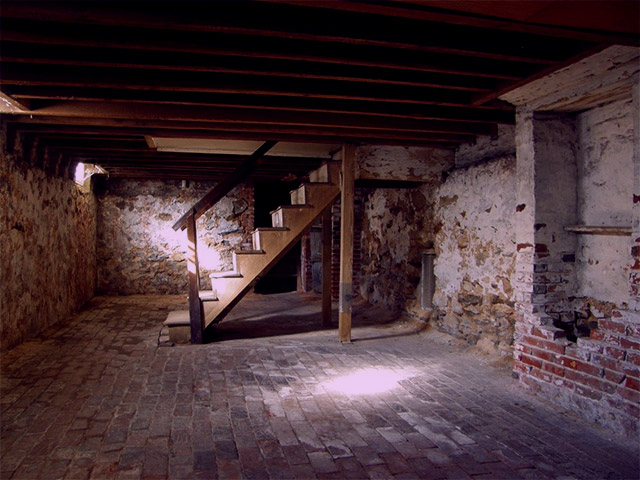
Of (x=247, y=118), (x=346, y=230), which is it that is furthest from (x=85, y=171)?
(x=346, y=230)

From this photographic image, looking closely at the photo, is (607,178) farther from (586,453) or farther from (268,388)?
(268,388)

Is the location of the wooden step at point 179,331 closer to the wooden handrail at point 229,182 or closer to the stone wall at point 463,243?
the wooden handrail at point 229,182

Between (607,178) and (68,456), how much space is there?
13.7ft

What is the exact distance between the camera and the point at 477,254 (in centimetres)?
504

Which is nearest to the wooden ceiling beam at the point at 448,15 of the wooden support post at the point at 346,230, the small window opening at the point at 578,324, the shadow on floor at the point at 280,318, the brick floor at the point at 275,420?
the small window opening at the point at 578,324

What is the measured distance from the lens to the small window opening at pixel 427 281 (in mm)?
6301

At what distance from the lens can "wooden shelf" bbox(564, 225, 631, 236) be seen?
3.21 m

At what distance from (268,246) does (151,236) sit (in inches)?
174

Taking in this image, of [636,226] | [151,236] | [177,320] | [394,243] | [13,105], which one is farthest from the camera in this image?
[151,236]

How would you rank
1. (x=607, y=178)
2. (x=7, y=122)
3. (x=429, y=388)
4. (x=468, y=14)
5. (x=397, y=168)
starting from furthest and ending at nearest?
(x=397, y=168) → (x=7, y=122) → (x=429, y=388) → (x=607, y=178) → (x=468, y=14)

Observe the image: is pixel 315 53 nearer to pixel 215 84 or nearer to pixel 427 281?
A: pixel 215 84

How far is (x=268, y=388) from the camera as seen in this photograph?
3617 mm

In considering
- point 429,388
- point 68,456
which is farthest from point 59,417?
point 429,388

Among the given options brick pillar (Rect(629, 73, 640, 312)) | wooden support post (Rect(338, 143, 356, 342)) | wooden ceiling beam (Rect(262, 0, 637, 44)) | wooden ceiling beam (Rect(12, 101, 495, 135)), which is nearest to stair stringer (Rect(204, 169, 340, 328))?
wooden support post (Rect(338, 143, 356, 342))
